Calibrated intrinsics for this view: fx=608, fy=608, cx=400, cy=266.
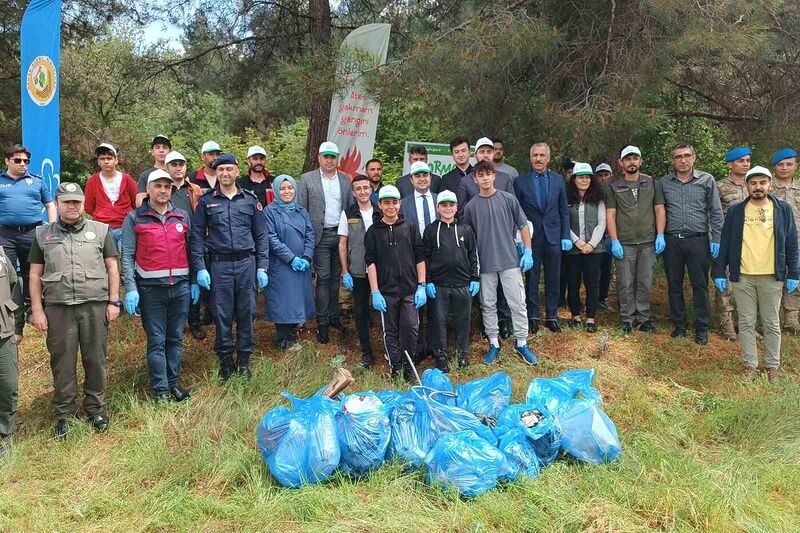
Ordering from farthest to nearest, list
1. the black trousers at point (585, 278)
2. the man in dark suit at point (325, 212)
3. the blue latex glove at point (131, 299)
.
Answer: the black trousers at point (585, 278) < the man in dark suit at point (325, 212) < the blue latex glove at point (131, 299)

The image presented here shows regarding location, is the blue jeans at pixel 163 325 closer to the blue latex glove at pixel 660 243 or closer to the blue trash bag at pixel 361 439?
the blue trash bag at pixel 361 439

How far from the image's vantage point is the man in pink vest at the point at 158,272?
4539 millimetres

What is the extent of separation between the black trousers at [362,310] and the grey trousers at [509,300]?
1.08 m

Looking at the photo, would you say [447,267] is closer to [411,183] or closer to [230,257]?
[411,183]

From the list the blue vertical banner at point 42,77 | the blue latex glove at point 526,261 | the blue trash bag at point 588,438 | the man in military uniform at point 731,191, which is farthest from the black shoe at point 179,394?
the man in military uniform at point 731,191

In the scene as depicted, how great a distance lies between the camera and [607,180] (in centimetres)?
650

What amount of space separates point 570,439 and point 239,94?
269 inches

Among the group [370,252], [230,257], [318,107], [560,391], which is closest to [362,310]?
[370,252]

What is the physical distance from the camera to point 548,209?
6.05m

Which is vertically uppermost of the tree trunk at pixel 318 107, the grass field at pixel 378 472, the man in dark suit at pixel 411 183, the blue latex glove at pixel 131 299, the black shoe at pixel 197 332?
the tree trunk at pixel 318 107

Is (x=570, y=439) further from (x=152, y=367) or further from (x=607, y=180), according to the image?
(x=607, y=180)

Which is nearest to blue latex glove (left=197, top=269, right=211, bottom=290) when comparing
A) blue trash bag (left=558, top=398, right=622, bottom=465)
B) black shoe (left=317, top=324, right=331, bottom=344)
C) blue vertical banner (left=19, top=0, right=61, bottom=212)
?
Result: black shoe (left=317, top=324, right=331, bottom=344)

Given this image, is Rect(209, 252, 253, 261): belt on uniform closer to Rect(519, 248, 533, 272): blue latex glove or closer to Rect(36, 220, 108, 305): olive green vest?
Rect(36, 220, 108, 305): olive green vest

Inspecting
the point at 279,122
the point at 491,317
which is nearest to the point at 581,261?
the point at 491,317
